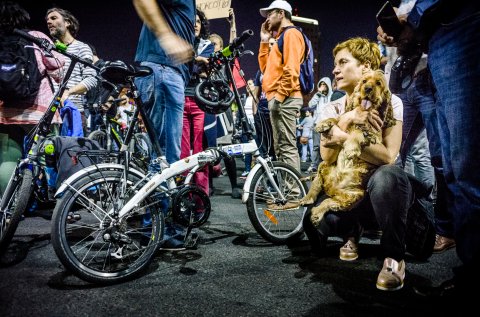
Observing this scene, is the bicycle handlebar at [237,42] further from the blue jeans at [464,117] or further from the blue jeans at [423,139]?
the blue jeans at [464,117]

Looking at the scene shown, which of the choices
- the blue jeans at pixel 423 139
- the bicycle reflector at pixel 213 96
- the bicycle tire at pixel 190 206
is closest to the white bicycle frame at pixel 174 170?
the bicycle tire at pixel 190 206

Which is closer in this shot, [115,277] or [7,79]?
[115,277]

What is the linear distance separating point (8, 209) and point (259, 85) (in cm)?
410

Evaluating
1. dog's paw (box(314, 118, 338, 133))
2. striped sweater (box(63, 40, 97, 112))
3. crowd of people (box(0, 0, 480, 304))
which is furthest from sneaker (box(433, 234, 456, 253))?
striped sweater (box(63, 40, 97, 112))

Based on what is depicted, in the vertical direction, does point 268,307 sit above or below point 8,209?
below

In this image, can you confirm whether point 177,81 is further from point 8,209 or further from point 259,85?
point 259,85

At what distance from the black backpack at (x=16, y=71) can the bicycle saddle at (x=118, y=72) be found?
112 centimetres

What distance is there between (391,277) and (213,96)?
1965 millimetres

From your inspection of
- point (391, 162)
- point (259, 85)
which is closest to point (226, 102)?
point (391, 162)

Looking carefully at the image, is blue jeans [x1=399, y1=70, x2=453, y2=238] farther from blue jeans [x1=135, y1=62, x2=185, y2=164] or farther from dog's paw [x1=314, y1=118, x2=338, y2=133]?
blue jeans [x1=135, y1=62, x2=185, y2=164]

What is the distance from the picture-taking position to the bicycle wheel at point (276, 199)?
105 inches

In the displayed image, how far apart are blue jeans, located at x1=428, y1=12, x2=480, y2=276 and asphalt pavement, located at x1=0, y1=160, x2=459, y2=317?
1.76ft

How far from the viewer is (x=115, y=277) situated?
192 centimetres

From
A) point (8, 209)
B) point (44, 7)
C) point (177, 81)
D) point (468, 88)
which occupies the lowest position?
point (8, 209)
